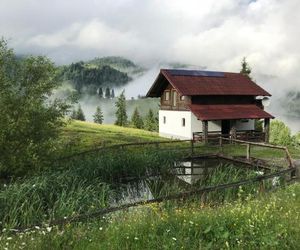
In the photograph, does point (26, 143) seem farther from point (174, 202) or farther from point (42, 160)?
point (174, 202)

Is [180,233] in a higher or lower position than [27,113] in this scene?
lower

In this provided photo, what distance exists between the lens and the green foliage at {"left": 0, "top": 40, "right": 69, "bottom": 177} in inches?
562

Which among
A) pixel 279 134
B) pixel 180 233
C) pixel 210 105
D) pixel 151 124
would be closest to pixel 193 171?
pixel 180 233

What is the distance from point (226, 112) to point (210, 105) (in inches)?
88.1

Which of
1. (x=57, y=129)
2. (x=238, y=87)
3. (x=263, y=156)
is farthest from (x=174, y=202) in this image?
(x=238, y=87)

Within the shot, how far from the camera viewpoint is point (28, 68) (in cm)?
1574

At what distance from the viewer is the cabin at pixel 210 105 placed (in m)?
42.1

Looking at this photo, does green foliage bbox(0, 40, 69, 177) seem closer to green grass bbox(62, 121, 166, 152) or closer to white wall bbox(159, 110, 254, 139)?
green grass bbox(62, 121, 166, 152)

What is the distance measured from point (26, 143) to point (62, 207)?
5.73 metres

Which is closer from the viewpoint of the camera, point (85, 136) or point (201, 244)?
point (201, 244)

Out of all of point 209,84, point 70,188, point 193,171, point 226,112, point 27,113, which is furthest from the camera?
point 209,84

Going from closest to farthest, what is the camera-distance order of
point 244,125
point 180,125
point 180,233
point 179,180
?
1. point 180,233
2. point 179,180
3. point 180,125
4. point 244,125

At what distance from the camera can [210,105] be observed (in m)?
43.7

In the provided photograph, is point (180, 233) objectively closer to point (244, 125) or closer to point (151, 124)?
point (244, 125)
